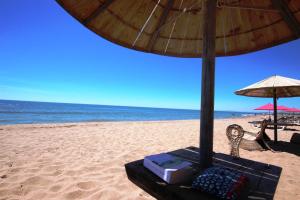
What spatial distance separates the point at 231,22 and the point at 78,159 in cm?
437

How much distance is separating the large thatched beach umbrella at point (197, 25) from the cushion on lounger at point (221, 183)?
533mm

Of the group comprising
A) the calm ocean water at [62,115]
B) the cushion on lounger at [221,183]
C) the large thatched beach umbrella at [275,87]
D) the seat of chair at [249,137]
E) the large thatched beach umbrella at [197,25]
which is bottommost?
the calm ocean water at [62,115]

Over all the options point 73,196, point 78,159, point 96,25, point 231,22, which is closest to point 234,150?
point 231,22

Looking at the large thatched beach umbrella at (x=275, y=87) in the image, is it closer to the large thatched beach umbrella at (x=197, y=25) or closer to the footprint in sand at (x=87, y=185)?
the large thatched beach umbrella at (x=197, y=25)

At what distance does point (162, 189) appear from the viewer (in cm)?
152

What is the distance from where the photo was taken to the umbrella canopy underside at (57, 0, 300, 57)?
8.53ft

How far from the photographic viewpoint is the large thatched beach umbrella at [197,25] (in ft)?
6.80

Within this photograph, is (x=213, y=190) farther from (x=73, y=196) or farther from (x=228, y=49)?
(x=228, y=49)

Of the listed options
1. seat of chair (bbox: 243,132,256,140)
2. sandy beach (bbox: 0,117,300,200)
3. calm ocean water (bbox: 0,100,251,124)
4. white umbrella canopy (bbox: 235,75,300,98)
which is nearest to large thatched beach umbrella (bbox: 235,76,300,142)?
white umbrella canopy (bbox: 235,75,300,98)

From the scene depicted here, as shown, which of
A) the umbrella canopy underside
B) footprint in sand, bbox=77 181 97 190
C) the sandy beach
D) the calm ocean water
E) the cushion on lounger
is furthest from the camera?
the calm ocean water

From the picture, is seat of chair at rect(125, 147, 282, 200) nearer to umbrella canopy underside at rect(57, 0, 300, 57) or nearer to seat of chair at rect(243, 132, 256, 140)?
umbrella canopy underside at rect(57, 0, 300, 57)

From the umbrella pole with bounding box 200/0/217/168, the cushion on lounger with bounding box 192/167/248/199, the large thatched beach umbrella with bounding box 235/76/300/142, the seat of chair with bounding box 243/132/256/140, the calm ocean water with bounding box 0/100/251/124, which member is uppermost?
the large thatched beach umbrella with bounding box 235/76/300/142

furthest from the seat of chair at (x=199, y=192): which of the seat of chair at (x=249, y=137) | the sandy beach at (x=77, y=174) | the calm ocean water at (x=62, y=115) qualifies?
the calm ocean water at (x=62, y=115)

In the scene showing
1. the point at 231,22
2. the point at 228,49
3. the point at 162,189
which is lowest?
the point at 162,189
